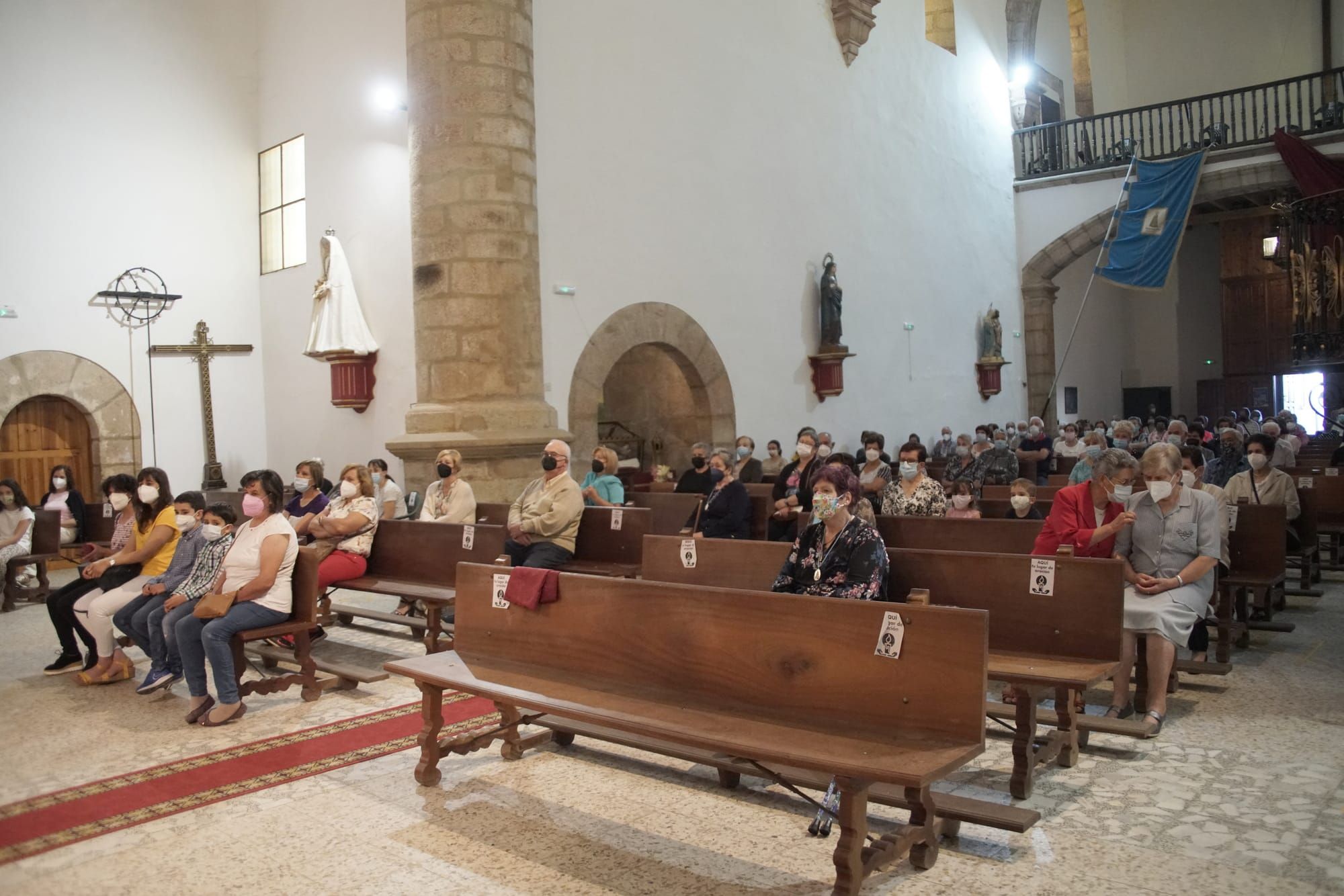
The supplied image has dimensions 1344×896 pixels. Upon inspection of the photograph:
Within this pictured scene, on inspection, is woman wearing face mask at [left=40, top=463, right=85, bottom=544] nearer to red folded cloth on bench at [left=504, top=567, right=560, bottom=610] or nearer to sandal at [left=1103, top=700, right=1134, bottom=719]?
red folded cloth on bench at [left=504, top=567, right=560, bottom=610]

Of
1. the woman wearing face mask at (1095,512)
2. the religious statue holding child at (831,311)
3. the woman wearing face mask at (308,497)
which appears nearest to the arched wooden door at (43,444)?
the woman wearing face mask at (308,497)

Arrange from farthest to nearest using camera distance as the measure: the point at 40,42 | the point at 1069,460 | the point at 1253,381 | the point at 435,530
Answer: the point at 1253,381 < the point at 1069,460 < the point at 40,42 < the point at 435,530

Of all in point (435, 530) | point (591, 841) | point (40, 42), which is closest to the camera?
point (591, 841)

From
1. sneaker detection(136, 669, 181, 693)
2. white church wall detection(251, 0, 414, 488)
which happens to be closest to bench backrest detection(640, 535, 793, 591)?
sneaker detection(136, 669, 181, 693)

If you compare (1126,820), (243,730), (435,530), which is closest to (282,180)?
(435,530)

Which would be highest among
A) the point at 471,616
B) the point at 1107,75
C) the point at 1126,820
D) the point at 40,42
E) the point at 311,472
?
the point at 1107,75

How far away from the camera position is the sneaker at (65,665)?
6125mm

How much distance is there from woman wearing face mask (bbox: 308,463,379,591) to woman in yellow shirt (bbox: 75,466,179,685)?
36.1 inches

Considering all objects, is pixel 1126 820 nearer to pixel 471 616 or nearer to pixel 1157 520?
pixel 1157 520

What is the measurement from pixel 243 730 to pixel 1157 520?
4262mm

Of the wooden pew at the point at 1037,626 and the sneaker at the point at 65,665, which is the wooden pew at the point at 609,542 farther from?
the sneaker at the point at 65,665

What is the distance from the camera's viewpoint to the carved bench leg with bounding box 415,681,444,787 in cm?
403

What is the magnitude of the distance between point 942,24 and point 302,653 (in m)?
15.1

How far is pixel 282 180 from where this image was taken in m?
11.6
